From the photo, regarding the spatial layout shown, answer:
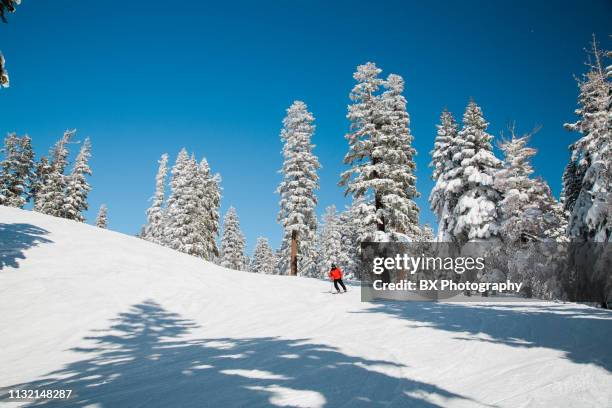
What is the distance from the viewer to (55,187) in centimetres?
4428

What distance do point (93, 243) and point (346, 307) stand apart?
1533 cm

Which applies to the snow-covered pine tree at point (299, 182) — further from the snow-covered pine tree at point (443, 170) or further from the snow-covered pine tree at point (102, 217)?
the snow-covered pine tree at point (102, 217)

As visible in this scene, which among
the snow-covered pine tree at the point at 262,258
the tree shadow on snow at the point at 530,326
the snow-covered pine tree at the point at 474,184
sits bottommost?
the tree shadow on snow at the point at 530,326

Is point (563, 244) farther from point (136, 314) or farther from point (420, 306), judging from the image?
point (136, 314)

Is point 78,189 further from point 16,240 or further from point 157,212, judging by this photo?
point 16,240

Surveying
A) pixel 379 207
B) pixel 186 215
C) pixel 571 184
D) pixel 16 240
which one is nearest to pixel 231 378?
pixel 16 240

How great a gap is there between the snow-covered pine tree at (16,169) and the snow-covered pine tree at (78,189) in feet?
15.0

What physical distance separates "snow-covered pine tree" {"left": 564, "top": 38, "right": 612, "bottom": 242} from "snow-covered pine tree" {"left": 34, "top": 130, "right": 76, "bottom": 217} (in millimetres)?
49238

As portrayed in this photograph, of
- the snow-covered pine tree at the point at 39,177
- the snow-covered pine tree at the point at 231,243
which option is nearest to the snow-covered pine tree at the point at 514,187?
the snow-covered pine tree at the point at 231,243

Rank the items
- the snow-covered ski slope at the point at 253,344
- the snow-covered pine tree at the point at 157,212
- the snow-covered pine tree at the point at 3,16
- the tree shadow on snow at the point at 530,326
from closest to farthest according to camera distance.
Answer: the snow-covered ski slope at the point at 253,344 < the tree shadow on snow at the point at 530,326 < the snow-covered pine tree at the point at 3,16 < the snow-covered pine tree at the point at 157,212

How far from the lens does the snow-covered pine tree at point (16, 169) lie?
42375 mm

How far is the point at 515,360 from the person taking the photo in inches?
270

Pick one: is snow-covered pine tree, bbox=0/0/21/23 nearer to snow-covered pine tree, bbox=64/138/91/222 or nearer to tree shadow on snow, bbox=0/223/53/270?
tree shadow on snow, bbox=0/223/53/270

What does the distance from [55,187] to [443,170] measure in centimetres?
4347
